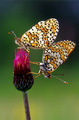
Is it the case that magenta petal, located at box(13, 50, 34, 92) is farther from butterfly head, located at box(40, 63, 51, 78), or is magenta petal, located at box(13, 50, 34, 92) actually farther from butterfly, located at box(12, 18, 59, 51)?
butterfly head, located at box(40, 63, 51, 78)

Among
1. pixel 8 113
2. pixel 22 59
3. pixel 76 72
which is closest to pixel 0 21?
pixel 76 72

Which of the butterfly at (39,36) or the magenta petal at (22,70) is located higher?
the butterfly at (39,36)

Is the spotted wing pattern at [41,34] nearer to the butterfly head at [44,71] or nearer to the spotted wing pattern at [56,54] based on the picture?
the spotted wing pattern at [56,54]

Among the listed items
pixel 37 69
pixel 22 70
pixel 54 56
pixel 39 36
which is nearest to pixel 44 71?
pixel 54 56

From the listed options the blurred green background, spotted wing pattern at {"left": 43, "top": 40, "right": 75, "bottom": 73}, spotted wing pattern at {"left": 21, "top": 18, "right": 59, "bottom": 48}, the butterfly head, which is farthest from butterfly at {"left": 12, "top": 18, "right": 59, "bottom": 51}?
the blurred green background

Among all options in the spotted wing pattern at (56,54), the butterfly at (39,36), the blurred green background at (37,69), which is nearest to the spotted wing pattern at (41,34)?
the butterfly at (39,36)

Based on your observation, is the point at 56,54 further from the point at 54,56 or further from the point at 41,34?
the point at 41,34
